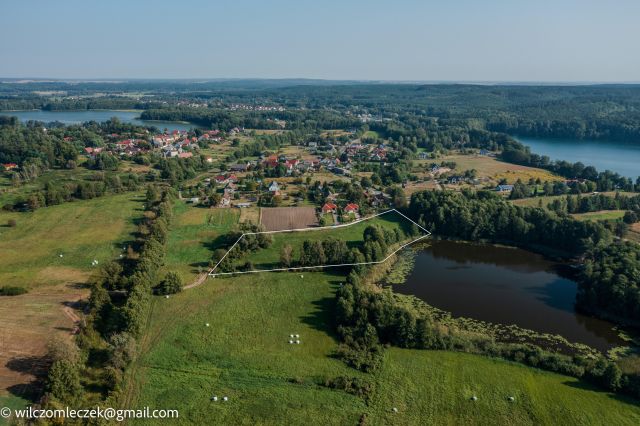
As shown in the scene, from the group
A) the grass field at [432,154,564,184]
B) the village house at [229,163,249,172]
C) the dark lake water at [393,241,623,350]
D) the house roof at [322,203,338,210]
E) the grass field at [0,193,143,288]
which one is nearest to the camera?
the dark lake water at [393,241,623,350]

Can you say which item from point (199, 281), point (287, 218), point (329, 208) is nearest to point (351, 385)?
point (199, 281)

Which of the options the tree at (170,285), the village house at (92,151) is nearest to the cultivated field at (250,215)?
the tree at (170,285)

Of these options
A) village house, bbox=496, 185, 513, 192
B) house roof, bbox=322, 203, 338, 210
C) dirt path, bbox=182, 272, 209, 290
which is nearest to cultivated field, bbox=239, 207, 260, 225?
house roof, bbox=322, 203, 338, 210

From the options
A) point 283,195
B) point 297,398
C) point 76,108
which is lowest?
point 297,398

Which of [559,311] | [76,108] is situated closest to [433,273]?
[559,311]

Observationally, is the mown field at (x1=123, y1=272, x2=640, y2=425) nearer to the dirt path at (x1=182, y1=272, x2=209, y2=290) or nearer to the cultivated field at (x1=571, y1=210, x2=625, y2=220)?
the dirt path at (x1=182, y1=272, x2=209, y2=290)

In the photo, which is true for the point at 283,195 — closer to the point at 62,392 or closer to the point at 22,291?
the point at 22,291

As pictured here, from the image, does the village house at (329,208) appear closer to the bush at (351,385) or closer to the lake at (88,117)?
the bush at (351,385)
